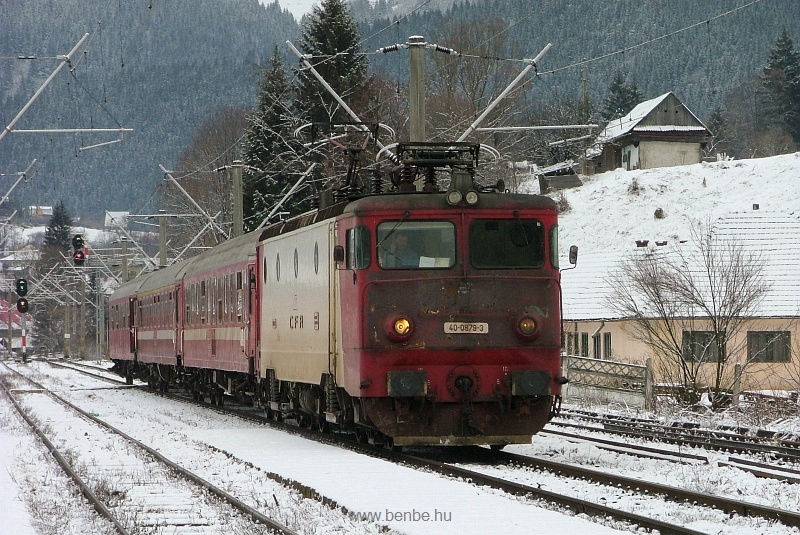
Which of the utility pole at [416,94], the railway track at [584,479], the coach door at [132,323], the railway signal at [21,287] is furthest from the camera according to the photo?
the railway signal at [21,287]

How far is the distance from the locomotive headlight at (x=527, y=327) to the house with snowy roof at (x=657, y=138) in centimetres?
8277

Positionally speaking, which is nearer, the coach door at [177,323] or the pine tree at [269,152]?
the coach door at [177,323]

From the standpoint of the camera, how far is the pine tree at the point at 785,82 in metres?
106

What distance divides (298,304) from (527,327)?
4.70 meters

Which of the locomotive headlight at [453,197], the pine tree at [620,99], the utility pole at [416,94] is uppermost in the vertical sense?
the pine tree at [620,99]

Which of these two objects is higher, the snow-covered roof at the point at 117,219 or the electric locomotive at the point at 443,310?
the snow-covered roof at the point at 117,219

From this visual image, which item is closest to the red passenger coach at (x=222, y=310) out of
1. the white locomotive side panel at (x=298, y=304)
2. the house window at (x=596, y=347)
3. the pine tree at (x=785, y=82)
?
the white locomotive side panel at (x=298, y=304)

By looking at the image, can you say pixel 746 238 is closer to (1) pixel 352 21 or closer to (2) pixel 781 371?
(2) pixel 781 371

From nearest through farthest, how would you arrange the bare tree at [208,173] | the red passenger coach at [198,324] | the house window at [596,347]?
1. the red passenger coach at [198,324]
2. the house window at [596,347]
3. the bare tree at [208,173]

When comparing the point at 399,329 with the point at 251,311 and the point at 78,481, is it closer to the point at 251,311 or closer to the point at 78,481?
the point at 78,481

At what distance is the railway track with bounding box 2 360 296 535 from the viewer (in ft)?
36.9

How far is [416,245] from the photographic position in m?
16.0

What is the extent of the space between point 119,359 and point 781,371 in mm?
24966

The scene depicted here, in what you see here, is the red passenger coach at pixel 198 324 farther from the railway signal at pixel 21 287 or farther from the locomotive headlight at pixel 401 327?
the railway signal at pixel 21 287
